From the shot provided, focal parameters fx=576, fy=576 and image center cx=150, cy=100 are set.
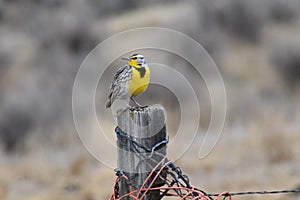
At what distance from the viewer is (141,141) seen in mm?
2570

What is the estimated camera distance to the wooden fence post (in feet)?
8.43

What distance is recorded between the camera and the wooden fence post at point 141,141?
257 centimetres

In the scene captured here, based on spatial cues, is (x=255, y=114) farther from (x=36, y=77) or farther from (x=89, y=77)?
(x=36, y=77)

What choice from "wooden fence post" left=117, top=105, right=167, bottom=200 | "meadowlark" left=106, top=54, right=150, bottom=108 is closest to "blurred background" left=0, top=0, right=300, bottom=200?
"meadowlark" left=106, top=54, right=150, bottom=108

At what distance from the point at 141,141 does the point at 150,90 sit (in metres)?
11.4

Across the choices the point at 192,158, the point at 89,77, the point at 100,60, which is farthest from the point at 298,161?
the point at 100,60

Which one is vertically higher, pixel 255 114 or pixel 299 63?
pixel 299 63

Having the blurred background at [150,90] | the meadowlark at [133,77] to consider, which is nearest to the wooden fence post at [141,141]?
the meadowlark at [133,77]

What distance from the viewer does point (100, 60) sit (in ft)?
53.7

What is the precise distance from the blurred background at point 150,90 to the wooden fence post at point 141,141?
3.24m

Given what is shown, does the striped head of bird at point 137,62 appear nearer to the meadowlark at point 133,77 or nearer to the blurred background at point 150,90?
the meadowlark at point 133,77

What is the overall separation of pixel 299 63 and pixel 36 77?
7.88 meters

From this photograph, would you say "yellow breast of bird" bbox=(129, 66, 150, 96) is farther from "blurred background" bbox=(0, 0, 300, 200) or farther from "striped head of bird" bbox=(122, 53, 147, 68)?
"blurred background" bbox=(0, 0, 300, 200)

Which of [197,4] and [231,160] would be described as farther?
[197,4]
